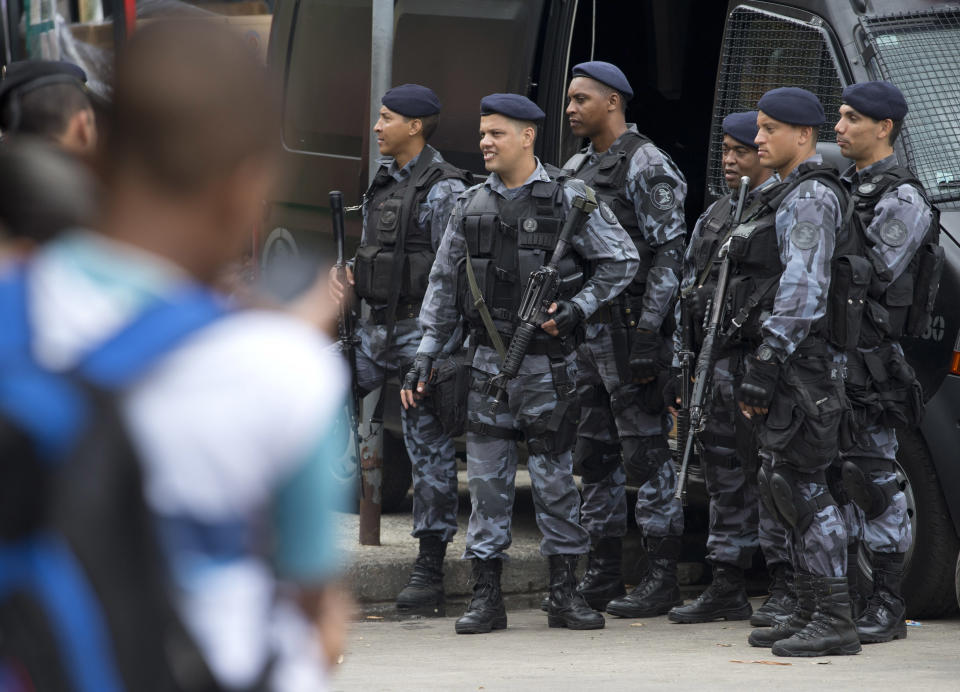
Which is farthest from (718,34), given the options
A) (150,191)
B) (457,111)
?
(150,191)

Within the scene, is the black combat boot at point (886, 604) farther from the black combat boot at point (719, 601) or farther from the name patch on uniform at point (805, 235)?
the name patch on uniform at point (805, 235)

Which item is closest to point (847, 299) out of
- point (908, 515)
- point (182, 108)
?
point (908, 515)

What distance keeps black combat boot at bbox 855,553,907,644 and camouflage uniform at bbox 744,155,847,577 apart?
1.11ft

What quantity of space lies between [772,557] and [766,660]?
2.41 ft

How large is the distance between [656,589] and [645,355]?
0.96 metres

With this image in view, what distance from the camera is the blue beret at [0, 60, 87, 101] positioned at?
3930 mm

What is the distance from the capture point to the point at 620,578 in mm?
6406

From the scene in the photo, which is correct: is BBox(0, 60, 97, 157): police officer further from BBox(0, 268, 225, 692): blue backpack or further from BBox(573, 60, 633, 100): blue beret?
BBox(573, 60, 633, 100): blue beret

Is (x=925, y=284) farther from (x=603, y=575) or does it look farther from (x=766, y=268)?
(x=603, y=575)

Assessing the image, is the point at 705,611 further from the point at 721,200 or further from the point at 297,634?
the point at 297,634

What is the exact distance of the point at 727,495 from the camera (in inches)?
236

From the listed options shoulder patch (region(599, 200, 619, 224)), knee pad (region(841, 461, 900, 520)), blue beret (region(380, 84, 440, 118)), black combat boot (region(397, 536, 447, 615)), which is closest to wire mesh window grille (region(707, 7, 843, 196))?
shoulder patch (region(599, 200, 619, 224))

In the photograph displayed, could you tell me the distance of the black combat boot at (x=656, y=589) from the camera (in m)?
6.12

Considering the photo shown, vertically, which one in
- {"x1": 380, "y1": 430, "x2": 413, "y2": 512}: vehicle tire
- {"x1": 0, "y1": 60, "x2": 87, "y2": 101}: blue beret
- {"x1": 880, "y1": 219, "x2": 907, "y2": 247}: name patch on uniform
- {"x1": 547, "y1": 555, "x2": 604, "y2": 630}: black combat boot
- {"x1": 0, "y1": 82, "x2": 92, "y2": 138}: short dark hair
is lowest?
{"x1": 380, "y1": 430, "x2": 413, "y2": 512}: vehicle tire
